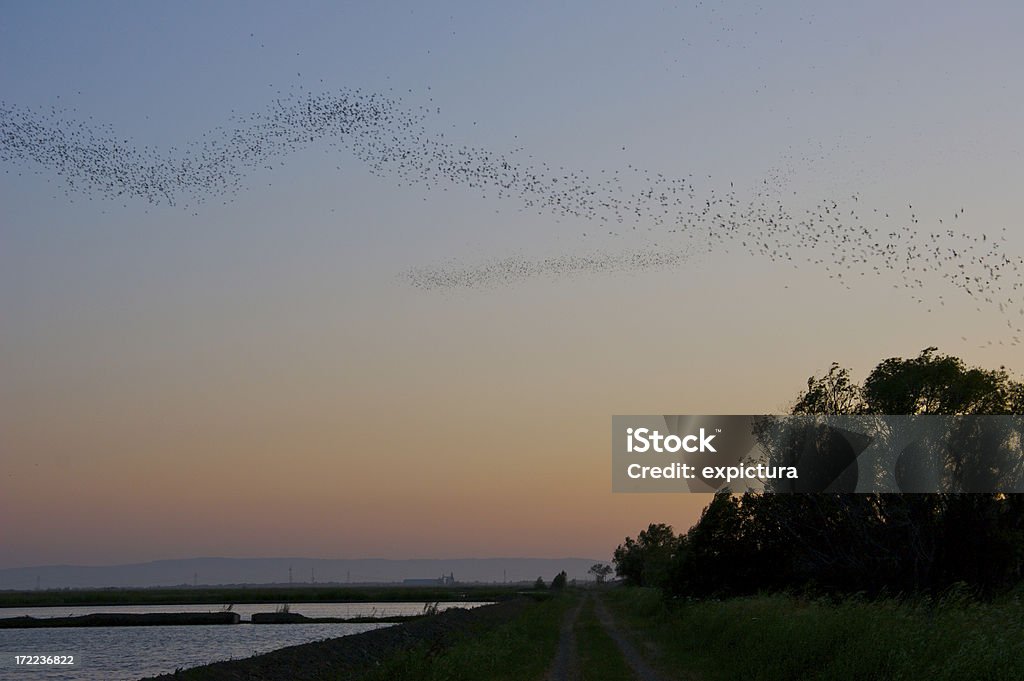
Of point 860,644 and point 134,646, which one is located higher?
point 860,644

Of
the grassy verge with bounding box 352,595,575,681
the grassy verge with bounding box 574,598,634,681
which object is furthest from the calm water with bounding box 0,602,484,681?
the grassy verge with bounding box 574,598,634,681

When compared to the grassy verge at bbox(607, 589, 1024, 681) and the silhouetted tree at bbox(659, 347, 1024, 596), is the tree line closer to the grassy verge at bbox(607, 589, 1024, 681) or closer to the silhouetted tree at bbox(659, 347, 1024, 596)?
the silhouetted tree at bbox(659, 347, 1024, 596)

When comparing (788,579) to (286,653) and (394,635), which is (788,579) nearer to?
(394,635)

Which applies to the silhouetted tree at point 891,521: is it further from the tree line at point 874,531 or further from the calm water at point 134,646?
the calm water at point 134,646

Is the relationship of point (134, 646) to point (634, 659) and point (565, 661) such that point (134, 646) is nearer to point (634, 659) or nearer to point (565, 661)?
point (565, 661)

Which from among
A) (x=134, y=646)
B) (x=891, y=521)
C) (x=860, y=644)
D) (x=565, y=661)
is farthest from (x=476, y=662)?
(x=134, y=646)

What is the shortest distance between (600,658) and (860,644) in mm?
16310

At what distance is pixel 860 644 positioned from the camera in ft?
79.6

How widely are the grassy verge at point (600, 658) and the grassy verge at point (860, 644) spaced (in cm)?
205

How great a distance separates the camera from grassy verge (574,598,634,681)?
31906 mm

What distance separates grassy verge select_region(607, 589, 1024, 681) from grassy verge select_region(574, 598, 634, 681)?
6.72 feet

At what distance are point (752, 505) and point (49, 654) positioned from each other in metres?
46.0

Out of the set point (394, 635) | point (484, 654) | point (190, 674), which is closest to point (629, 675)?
point (484, 654)

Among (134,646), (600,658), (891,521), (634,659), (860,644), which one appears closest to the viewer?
(860,644)
